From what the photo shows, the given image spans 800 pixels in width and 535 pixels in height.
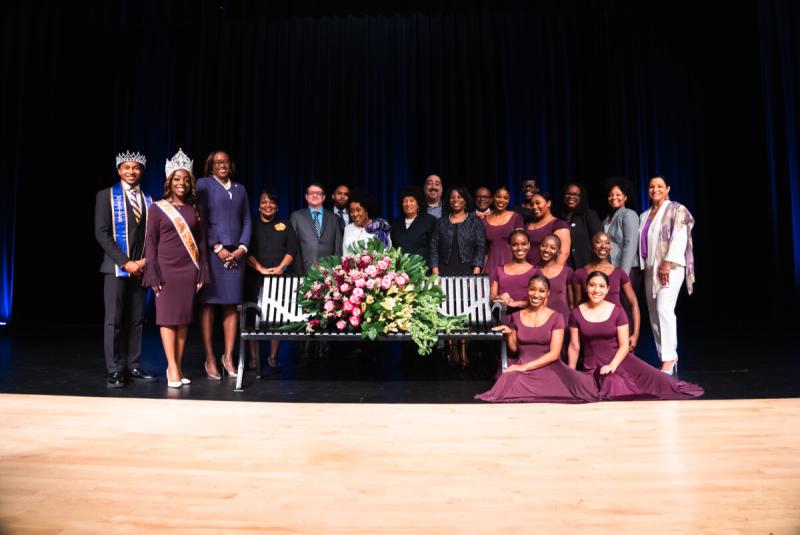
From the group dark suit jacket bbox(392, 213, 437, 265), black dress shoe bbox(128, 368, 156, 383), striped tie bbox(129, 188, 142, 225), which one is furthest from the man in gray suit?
black dress shoe bbox(128, 368, 156, 383)

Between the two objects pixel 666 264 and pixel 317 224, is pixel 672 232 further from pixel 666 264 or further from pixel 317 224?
pixel 317 224

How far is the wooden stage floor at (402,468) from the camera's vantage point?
5.36 ft

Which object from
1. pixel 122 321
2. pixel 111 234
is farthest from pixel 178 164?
pixel 122 321

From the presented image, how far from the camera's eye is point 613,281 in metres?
4.09

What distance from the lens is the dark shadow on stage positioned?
3691mm

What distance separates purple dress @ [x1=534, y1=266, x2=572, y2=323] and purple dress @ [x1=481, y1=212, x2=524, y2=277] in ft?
1.84

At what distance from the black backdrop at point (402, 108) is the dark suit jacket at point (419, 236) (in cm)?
390

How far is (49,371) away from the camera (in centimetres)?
457

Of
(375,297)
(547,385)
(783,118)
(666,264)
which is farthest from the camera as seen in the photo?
(783,118)

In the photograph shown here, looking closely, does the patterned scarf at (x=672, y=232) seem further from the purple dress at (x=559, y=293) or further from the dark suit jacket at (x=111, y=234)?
the dark suit jacket at (x=111, y=234)

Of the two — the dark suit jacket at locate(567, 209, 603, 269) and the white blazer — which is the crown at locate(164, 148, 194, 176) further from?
the white blazer

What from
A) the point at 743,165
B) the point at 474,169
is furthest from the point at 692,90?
the point at 474,169

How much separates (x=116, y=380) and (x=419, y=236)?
254cm

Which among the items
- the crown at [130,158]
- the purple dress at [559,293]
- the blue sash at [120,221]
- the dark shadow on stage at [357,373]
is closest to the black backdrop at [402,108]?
the dark shadow on stage at [357,373]
